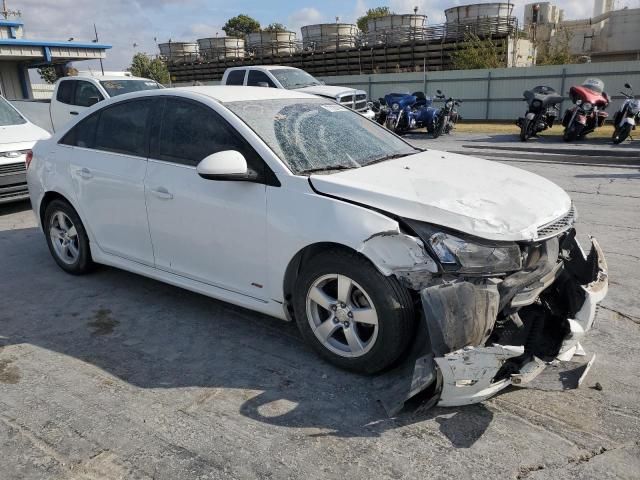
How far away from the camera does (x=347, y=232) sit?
3076mm

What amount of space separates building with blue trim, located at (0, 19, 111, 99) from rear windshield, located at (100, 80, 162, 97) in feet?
35.4

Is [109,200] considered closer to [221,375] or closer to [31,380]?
[31,380]

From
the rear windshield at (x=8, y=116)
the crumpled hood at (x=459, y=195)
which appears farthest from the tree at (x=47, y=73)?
the crumpled hood at (x=459, y=195)

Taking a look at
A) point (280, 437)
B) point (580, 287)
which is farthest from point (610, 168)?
point (280, 437)

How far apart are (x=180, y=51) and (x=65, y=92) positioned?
136 ft

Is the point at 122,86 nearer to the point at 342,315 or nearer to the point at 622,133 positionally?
the point at 342,315

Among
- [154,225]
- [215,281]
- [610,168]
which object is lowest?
[610,168]

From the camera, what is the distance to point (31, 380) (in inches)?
135

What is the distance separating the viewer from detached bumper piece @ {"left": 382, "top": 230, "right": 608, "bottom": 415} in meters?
2.72

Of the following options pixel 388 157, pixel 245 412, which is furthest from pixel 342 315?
pixel 388 157

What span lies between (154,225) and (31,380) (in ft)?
4.48

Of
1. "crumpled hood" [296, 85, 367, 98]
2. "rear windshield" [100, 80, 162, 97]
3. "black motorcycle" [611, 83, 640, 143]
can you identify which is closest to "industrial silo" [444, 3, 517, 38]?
"crumpled hood" [296, 85, 367, 98]

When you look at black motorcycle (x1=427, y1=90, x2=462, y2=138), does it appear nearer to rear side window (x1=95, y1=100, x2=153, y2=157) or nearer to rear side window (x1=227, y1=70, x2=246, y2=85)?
rear side window (x1=227, y1=70, x2=246, y2=85)

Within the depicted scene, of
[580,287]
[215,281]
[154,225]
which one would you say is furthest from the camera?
[154,225]
